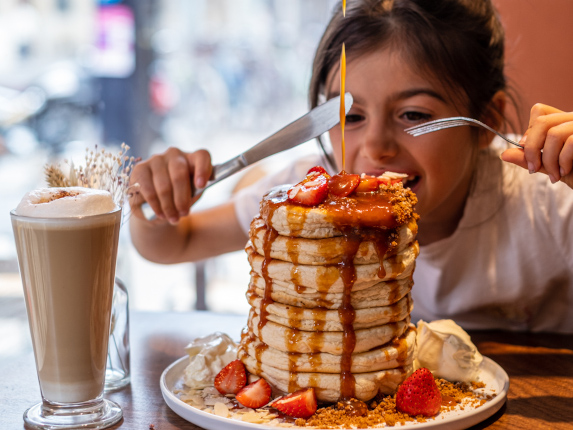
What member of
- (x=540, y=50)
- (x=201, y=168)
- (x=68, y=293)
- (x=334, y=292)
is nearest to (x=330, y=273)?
(x=334, y=292)

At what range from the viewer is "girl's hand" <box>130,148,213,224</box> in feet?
5.22

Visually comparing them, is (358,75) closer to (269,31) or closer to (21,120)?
(269,31)

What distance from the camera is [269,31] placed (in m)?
3.85

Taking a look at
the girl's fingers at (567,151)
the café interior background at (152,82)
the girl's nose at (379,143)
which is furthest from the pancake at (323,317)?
the café interior background at (152,82)

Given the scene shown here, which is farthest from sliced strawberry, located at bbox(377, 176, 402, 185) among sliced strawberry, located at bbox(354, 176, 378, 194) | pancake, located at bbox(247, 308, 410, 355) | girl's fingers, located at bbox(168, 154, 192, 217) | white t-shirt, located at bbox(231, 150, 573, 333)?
white t-shirt, located at bbox(231, 150, 573, 333)

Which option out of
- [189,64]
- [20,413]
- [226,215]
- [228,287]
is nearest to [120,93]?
[189,64]

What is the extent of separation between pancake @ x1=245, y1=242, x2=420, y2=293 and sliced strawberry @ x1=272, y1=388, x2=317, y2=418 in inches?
6.8

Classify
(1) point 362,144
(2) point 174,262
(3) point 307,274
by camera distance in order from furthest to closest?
(2) point 174,262 → (1) point 362,144 → (3) point 307,274

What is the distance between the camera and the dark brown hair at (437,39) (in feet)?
5.41

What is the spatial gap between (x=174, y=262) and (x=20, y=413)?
110 cm

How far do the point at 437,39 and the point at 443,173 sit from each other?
0.36m

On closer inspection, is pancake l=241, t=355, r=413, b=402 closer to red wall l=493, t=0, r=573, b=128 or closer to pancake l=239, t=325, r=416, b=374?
pancake l=239, t=325, r=416, b=374

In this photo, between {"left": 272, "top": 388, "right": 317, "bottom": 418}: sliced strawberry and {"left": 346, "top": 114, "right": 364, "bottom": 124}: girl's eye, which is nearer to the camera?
{"left": 272, "top": 388, "right": 317, "bottom": 418}: sliced strawberry

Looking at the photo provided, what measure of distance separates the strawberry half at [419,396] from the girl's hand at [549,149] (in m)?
0.47
